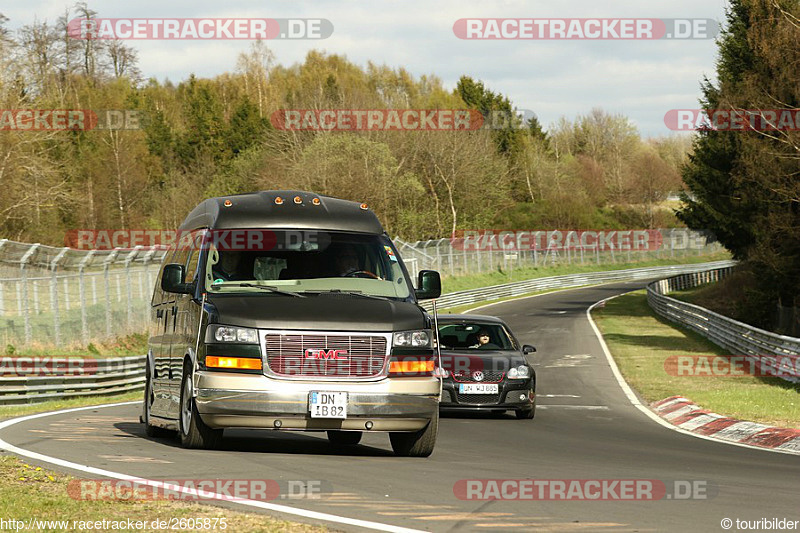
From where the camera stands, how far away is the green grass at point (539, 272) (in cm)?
6604

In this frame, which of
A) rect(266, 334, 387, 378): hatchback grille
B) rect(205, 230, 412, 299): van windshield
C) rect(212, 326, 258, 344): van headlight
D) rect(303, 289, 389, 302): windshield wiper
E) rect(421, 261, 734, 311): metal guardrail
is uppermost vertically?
rect(205, 230, 412, 299): van windshield

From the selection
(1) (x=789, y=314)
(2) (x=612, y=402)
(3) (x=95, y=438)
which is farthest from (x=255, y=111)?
(3) (x=95, y=438)

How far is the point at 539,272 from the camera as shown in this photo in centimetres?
8138

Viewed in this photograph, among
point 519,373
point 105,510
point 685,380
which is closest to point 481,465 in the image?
point 105,510

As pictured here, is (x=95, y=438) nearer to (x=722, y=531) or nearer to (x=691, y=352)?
(x=722, y=531)

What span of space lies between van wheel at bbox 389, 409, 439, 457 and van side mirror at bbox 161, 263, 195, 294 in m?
2.43

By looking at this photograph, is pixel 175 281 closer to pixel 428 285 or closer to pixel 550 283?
pixel 428 285

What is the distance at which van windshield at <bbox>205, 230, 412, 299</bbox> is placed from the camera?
429 inches

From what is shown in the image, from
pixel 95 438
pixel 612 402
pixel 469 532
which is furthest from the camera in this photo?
pixel 612 402

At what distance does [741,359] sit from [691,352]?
3768 millimetres

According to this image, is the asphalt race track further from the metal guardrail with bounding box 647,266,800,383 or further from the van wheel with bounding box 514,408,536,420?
the metal guardrail with bounding box 647,266,800,383

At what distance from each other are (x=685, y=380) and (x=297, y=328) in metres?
17.3

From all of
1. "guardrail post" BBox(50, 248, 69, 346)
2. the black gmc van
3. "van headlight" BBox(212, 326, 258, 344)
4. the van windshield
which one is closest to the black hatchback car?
the van windshield

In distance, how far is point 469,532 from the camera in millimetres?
6828
